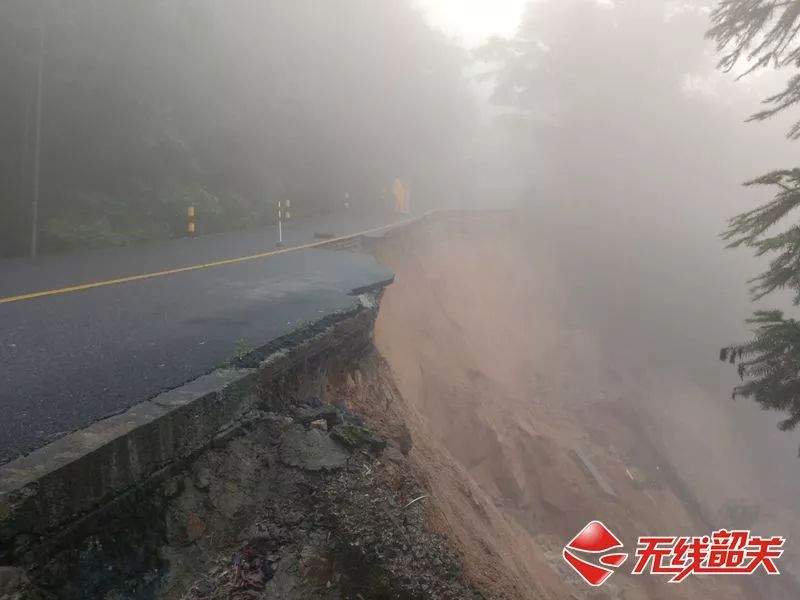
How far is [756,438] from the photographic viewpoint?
2102cm

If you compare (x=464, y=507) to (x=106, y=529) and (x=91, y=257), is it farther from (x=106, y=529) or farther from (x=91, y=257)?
(x=91, y=257)

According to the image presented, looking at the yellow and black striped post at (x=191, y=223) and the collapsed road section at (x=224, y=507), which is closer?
the collapsed road section at (x=224, y=507)

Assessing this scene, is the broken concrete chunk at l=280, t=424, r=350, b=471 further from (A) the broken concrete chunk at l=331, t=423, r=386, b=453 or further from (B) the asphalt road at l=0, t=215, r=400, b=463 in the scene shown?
(B) the asphalt road at l=0, t=215, r=400, b=463

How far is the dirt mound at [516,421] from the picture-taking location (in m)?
6.12

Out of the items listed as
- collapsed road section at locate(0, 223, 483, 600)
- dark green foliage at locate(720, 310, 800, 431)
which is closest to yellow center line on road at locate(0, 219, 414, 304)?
collapsed road section at locate(0, 223, 483, 600)

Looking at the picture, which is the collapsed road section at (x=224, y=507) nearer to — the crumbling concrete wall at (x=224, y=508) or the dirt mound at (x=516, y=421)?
the crumbling concrete wall at (x=224, y=508)

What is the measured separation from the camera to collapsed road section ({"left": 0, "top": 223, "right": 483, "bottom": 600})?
2404mm

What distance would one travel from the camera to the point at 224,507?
3088 mm

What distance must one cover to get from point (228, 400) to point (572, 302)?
21683 millimetres

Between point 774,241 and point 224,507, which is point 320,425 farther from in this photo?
point 774,241

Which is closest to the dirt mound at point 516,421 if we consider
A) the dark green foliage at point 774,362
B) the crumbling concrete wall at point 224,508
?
the crumbling concrete wall at point 224,508

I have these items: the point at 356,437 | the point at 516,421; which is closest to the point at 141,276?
the point at 356,437

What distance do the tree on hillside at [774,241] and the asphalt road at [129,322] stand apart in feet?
13.9

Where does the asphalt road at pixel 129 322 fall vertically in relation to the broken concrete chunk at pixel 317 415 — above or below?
Result: above
